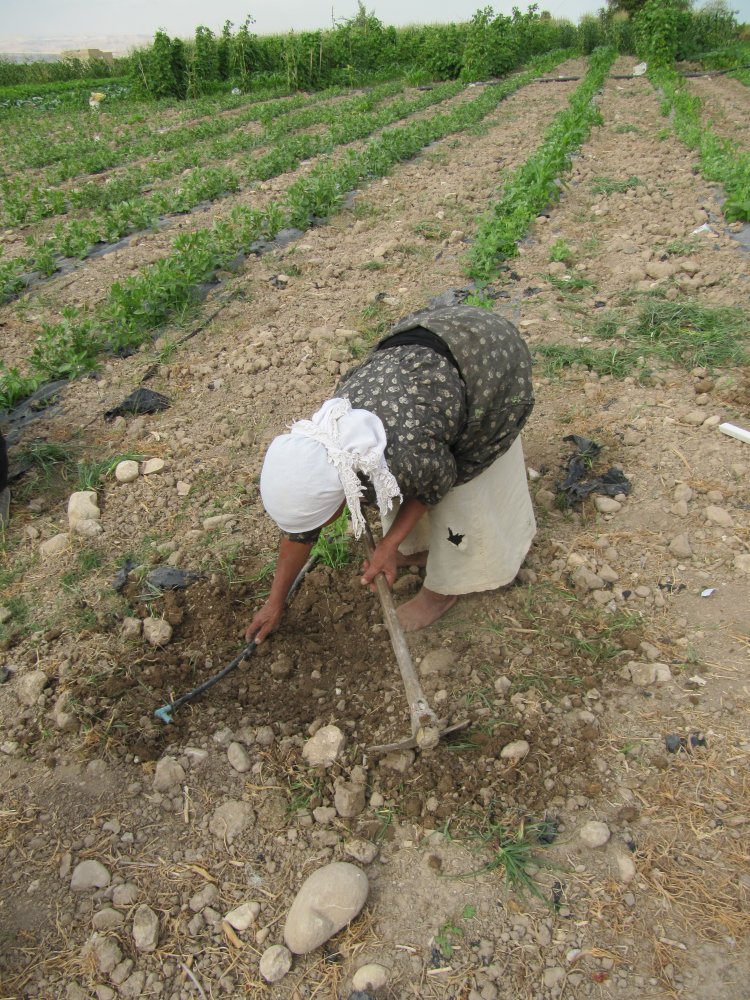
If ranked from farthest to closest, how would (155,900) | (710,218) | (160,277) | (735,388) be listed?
(710,218) → (160,277) → (735,388) → (155,900)

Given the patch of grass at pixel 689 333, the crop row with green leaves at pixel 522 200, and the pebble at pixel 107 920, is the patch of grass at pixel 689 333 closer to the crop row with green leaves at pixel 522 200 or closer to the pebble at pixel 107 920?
the crop row with green leaves at pixel 522 200

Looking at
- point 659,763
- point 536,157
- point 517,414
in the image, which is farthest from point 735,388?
point 536,157

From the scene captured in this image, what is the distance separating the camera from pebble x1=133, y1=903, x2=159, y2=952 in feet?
5.66

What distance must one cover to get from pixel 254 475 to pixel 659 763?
2159 mm

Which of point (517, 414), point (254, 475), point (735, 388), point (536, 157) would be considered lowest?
point (254, 475)

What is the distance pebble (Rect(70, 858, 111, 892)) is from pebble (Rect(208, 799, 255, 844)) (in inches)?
11.9

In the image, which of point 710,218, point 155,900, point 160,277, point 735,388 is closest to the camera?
point 155,900

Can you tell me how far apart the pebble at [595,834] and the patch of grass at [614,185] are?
254 inches

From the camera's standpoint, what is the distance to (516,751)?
2086 mm

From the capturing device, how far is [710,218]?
5.73m

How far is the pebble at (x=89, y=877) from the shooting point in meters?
1.84

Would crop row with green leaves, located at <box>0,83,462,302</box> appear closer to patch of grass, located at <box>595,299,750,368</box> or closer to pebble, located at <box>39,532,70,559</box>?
pebble, located at <box>39,532,70,559</box>

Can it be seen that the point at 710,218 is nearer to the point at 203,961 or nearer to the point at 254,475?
the point at 254,475

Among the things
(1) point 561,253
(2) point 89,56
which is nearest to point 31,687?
(1) point 561,253
